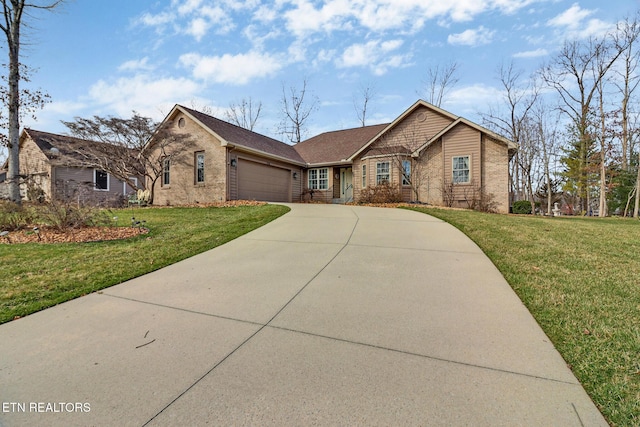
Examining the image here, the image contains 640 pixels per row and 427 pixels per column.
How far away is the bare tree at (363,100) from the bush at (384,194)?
16333mm

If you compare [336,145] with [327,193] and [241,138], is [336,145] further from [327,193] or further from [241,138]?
[241,138]

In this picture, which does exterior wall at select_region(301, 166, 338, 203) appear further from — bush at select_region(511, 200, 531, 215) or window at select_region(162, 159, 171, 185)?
bush at select_region(511, 200, 531, 215)

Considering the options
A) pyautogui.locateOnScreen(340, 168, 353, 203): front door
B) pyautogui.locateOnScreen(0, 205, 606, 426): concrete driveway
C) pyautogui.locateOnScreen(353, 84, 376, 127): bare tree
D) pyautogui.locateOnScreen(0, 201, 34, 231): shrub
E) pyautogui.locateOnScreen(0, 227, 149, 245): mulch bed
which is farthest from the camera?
pyautogui.locateOnScreen(353, 84, 376, 127): bare tree

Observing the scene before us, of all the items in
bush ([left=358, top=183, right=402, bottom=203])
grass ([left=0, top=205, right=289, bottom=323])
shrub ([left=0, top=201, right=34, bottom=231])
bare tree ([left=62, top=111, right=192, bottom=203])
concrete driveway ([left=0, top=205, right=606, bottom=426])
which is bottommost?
concrete driveway ([left=0, top=205, right=606, bottom=426])

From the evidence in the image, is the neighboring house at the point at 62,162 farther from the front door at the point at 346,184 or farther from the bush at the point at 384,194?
the bush at the point at 384,194

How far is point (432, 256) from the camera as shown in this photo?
481cm

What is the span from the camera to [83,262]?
15.7 feet

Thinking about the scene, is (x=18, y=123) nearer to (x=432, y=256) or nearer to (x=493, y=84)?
(x=432, y=256)

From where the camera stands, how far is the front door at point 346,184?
60.4ft

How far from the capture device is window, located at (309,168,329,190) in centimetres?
1905

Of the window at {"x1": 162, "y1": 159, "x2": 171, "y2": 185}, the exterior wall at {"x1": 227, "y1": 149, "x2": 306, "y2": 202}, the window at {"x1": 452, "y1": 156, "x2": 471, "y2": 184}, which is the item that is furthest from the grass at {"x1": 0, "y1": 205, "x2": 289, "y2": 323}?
the window at {"x1": 452, "y1": 156, "x2": 471, "y2": 184}

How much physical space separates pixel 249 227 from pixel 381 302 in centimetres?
515

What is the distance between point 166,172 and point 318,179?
9343mm

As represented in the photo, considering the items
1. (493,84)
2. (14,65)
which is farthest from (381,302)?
(493,84)
